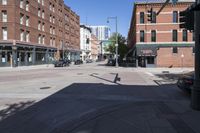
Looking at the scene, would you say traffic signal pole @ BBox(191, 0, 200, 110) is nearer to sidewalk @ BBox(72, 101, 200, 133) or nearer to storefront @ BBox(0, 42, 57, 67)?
sidewalk @ BBox(72, 101, 200, 133)

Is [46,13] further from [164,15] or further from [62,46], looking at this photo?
[164,15]

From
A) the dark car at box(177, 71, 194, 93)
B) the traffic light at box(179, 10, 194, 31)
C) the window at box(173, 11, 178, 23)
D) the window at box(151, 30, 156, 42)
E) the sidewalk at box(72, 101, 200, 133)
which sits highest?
the window at box(173, 11, 178, 23)

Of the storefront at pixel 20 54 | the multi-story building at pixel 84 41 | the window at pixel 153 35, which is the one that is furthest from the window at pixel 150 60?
the multi-story building at pixel 84 41

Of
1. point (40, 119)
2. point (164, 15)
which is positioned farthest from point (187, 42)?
point (40, 119)

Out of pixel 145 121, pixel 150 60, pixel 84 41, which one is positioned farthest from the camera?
pixel 84 41

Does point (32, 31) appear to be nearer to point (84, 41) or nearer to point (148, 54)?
point (148, 54)

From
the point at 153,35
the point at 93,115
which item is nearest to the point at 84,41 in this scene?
the point at 153,35

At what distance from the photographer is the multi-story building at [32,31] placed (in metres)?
47.0

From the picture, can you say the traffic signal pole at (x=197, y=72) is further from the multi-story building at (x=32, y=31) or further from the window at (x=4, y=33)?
the window at (x=4, y=33)

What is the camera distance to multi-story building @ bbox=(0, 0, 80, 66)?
4703 centimetres

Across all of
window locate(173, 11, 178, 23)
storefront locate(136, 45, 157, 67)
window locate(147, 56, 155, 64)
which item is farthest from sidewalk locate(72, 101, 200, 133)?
window locate(173, 11, 178, 23)

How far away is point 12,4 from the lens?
47.0m

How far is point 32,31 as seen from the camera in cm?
5494

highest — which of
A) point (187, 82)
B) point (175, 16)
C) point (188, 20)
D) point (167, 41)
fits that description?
point (175, 16)
